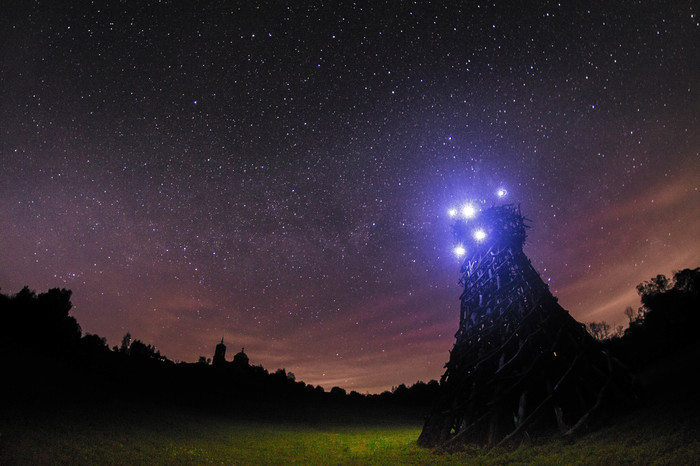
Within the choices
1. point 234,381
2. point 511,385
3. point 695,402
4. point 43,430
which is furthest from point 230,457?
point 234,381

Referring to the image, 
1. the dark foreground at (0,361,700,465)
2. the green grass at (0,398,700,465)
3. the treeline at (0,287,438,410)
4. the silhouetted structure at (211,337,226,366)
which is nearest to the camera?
the green grass at (0,398,700,465)

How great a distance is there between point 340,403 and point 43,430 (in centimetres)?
3602

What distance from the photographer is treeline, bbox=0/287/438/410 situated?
72.2 ft

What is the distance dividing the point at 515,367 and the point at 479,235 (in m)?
8.59

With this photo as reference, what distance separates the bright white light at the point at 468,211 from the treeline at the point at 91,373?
88.7 feet

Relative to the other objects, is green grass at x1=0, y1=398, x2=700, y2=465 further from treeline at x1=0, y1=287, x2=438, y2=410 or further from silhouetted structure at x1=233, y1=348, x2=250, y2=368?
silhouetted structure at x1=233, y1=348, x2=250, y2=368

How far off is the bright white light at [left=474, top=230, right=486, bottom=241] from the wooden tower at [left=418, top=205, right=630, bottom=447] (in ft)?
→ 4.53

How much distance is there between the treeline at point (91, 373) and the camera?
2200cm

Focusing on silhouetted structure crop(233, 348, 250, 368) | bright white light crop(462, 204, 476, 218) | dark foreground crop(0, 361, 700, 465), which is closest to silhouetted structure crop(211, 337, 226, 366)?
silhouetted structure crop(233, 348, 250, 368)

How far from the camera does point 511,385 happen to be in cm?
1196

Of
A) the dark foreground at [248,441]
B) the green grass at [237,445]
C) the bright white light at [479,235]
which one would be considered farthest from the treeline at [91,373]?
the bright white light at [479,235]

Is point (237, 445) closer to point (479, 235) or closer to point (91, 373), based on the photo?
point (479, 235)

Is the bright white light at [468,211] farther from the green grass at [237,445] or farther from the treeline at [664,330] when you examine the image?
the treeline at [664,330]

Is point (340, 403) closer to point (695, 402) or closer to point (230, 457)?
point (230, 457)
